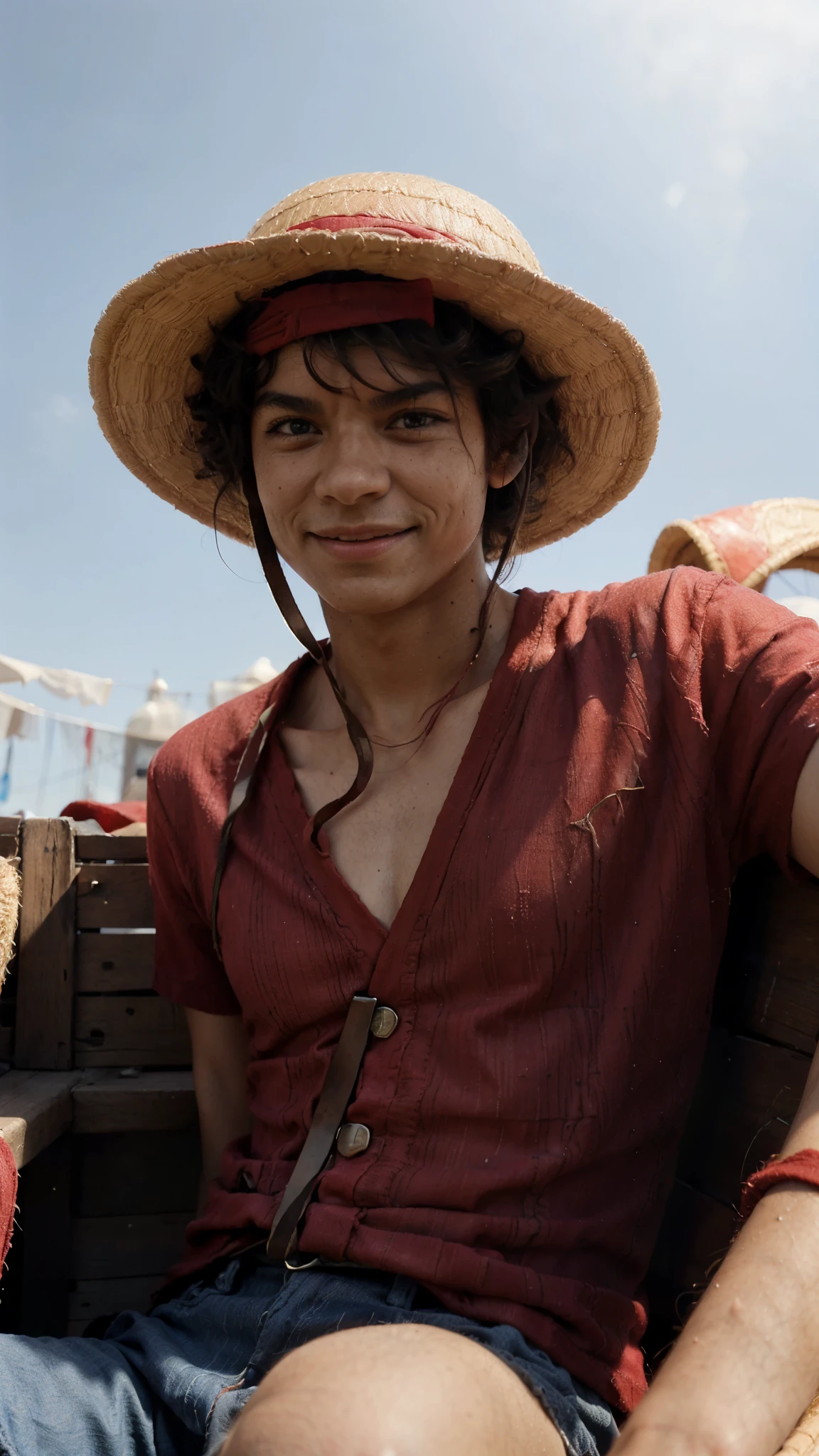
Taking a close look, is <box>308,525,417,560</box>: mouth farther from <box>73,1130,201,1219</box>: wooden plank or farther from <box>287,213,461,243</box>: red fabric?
<box>73,1130,201,1219</box>: wooden plank

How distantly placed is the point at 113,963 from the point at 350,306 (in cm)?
123

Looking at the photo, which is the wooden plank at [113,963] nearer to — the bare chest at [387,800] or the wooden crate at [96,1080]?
the wooden crate at [96,1080]

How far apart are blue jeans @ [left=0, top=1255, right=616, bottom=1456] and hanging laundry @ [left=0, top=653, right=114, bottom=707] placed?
10.9 m

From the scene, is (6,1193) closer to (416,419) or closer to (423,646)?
(423,646)

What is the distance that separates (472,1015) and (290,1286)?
380 millimetres

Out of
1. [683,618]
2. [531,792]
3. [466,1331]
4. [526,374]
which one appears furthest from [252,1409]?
[526,374]

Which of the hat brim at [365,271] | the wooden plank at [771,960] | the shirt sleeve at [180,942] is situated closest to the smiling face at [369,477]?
the hat brim at [365,271]

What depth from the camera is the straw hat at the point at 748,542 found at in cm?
370

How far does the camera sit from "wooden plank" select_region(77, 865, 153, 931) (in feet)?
6.49

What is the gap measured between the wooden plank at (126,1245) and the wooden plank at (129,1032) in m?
0.29

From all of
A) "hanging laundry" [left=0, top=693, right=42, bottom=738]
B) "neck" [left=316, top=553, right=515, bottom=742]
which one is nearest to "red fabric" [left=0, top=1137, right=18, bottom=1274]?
"neck" [left=316, top=553, right=515, bottom=742]

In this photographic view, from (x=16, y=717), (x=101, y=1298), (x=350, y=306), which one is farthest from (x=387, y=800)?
(x=16, y=717)

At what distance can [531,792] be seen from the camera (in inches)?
54.1

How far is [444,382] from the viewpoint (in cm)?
147
